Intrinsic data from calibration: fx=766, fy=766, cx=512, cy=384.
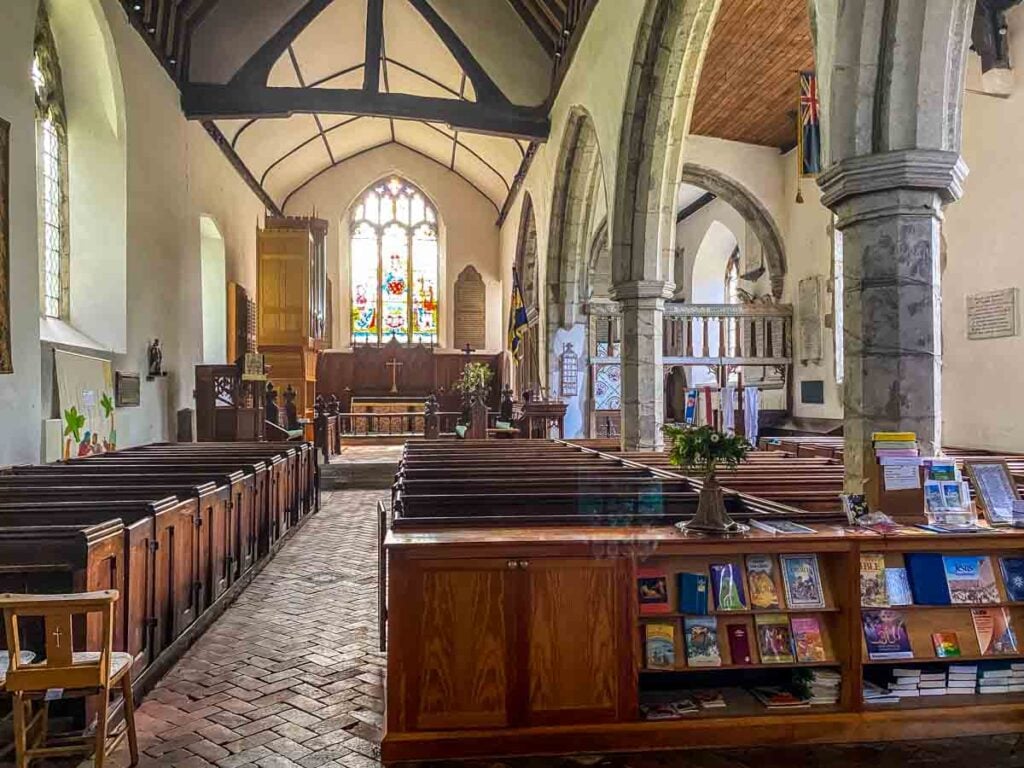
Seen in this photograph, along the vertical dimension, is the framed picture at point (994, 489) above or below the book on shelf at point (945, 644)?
above

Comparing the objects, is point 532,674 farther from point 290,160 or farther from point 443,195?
point 443,195

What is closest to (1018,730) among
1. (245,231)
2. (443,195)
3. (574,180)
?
(574,180)

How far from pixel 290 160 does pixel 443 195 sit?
400cm

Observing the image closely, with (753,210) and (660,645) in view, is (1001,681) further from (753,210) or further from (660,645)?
(753,210)

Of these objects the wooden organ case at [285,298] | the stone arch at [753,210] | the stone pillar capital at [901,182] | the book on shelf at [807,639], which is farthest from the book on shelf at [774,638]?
the wooden organ case at [285,298]

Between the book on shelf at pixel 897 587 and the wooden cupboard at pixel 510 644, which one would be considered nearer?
the wooden cupboard at pixel 510 644

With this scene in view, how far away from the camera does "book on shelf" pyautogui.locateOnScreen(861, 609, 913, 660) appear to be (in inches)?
119

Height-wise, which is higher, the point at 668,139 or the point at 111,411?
the point at 668,139

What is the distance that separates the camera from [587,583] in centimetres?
292

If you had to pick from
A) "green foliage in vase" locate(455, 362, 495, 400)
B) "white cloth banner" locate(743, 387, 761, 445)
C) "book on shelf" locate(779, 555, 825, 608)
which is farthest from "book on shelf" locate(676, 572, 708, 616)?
"green foliage in vase" locate(455, 362, 495, 400)

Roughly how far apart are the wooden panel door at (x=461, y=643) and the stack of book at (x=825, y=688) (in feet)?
3.94

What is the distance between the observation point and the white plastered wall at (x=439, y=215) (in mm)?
18562

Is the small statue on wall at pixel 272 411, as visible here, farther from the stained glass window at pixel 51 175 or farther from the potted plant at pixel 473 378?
the potted plant at pixel 473 378

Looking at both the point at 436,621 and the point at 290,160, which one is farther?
the point at 290,160
